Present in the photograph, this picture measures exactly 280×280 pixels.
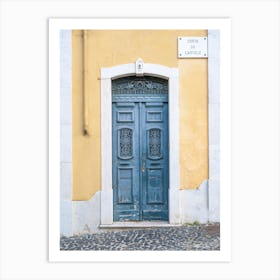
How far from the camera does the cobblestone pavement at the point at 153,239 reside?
4.30 meters

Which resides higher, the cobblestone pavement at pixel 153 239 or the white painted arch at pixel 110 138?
the white painted arch at pixel 110 138

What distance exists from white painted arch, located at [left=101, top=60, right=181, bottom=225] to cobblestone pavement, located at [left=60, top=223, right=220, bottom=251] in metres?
0.22

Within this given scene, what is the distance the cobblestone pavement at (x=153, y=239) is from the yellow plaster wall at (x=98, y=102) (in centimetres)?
54

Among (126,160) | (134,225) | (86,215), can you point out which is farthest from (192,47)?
(86,215)

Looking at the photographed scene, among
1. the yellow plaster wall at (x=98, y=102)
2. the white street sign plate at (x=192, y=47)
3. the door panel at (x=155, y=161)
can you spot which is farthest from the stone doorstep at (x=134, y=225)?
the white street sign plate at (x=192, y=47)

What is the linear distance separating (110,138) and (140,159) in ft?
1.74

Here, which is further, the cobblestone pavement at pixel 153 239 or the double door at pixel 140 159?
the double door at pixel 140 159

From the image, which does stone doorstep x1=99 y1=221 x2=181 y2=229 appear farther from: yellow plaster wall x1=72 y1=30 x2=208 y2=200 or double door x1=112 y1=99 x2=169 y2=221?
yellow plaster wall x1=72 y1=30 x2=208 y2=200

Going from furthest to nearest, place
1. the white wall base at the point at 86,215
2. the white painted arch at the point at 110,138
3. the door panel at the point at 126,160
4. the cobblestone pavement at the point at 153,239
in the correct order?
1. the door panel at the point at 126,160
2. the white painted arch at the point at 110,138
3. the white wall base at the point at 86,215
4. the cobblestone pavement at the point at 153,239

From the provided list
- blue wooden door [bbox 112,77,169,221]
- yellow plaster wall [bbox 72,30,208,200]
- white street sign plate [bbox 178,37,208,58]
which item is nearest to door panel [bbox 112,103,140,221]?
blue wooden door [bbox 112,77,169,221]

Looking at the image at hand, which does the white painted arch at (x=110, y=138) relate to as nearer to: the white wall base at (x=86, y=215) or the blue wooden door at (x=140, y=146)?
the white wall base at (x=86, y=215)

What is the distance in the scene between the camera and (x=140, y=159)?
5.20 meters

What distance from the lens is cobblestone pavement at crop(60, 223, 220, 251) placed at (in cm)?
430

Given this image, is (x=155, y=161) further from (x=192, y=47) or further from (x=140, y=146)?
(x=192, y=47)
